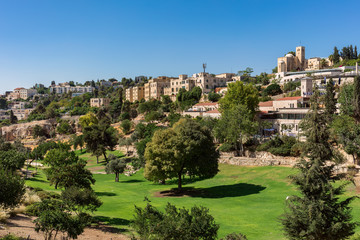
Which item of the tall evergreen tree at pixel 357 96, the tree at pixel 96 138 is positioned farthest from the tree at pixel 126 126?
the tall evergreen tree at pixel 357 96

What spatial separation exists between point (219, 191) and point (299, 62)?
145 metres

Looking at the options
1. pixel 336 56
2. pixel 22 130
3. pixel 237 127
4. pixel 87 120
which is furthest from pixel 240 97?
pixel 22 130

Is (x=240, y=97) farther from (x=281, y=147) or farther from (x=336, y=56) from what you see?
(x=336, y=56)

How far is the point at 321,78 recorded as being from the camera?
113 meters

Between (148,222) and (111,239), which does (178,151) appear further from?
(148,222)

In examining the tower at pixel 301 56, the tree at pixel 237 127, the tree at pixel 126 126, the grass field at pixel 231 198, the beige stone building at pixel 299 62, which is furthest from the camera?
the tower at pixel 301 56

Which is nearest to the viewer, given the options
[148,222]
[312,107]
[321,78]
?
[148,222]

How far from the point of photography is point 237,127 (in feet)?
214

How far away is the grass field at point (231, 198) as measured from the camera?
29103 mm

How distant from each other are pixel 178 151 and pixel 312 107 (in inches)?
970

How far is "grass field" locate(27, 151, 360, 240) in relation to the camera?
29.1 metres

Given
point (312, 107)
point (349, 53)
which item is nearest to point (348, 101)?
point (312, 107)

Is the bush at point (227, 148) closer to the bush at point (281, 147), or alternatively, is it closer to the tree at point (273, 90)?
the bush at point (281, 147)

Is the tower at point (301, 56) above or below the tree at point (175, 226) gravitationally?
above
